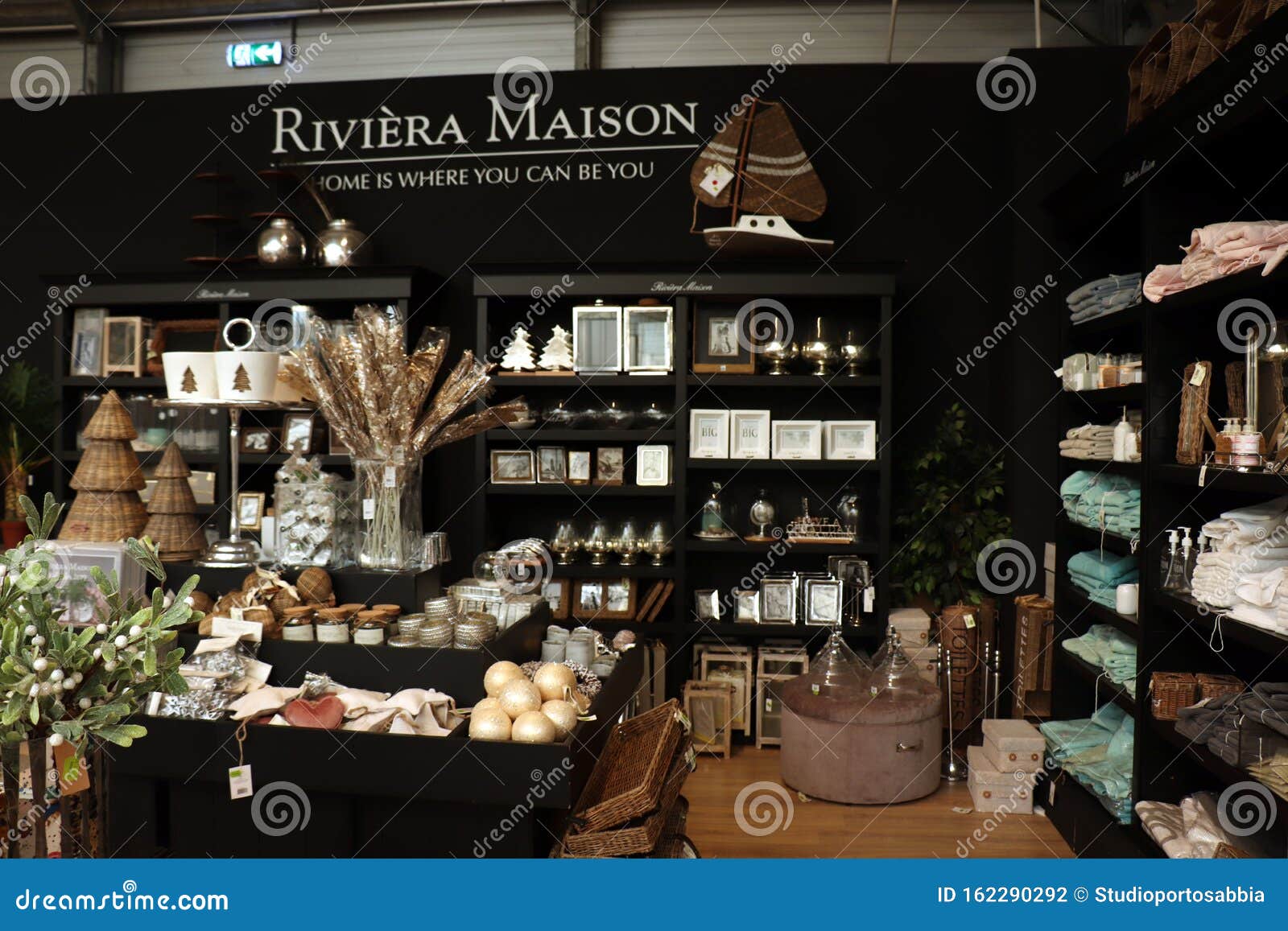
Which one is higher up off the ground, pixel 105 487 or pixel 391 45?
pixel 391 45

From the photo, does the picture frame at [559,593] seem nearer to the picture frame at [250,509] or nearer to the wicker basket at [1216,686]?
the picture frame at [250,509]

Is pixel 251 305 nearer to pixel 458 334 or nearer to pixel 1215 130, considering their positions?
pixel 458 334

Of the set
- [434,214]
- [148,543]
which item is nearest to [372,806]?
[148,543]

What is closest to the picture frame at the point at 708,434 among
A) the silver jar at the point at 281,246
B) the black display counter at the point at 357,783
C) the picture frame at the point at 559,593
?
the picture frame at the point at 559,593

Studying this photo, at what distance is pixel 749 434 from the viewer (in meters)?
4.95

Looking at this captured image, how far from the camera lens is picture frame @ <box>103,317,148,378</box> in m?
5.30

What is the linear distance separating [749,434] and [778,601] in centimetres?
83

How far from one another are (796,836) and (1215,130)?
2690mm

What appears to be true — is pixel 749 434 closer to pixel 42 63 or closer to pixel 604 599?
pixel 604 599

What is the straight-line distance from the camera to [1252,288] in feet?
8.50

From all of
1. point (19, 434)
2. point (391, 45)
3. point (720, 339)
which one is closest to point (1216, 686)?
point (720, 339)

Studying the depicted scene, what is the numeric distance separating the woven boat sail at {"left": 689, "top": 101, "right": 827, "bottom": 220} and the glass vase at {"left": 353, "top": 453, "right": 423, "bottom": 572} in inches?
98.4

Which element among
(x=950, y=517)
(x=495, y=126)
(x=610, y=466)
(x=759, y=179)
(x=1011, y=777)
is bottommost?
(x=1011, y=777)

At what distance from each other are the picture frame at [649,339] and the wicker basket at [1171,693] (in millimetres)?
2594
